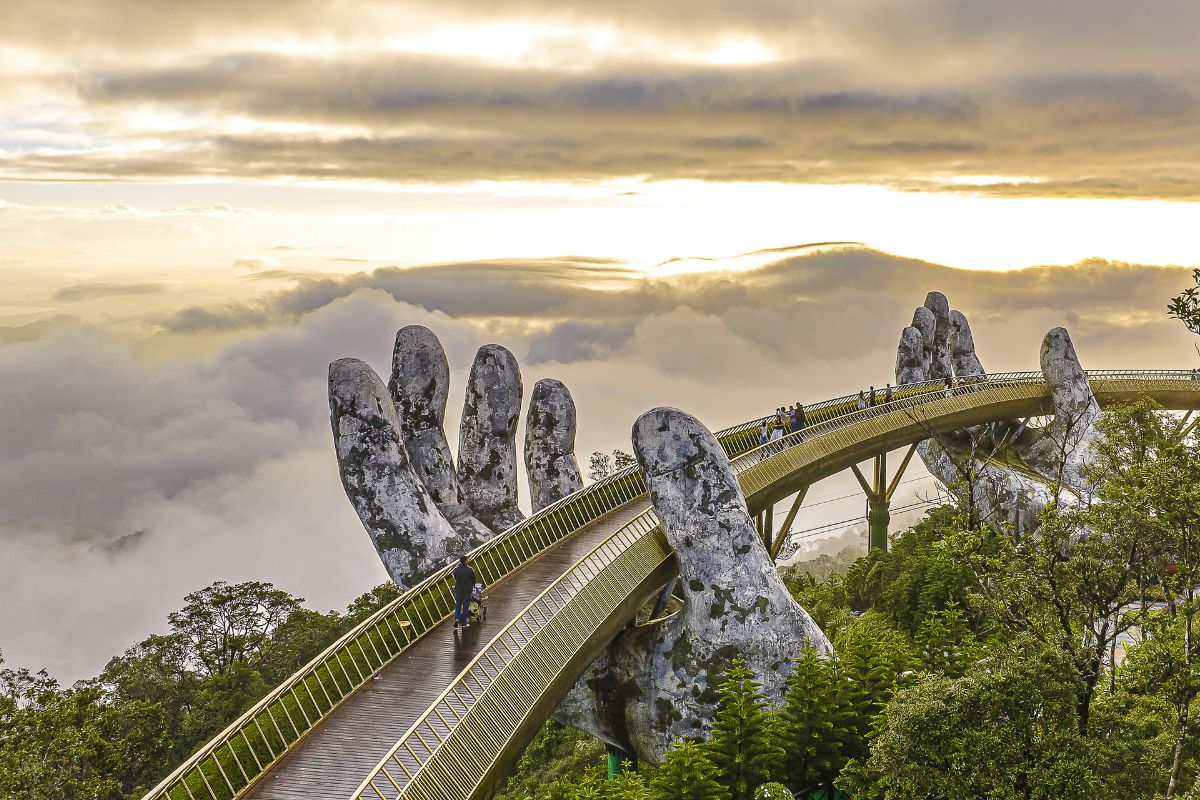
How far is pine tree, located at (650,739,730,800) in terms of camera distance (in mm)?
20141

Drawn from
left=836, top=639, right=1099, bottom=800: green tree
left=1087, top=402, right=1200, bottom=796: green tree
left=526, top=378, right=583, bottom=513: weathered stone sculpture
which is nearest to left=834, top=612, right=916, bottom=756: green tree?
left=836, top=639, right=1099, bottom=800: green tree

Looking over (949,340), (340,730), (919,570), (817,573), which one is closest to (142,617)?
(817,573)

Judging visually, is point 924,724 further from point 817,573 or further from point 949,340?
point 817,573

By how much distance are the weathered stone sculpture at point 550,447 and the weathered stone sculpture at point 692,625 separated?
571 inches

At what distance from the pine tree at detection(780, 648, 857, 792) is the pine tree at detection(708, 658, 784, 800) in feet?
1.37

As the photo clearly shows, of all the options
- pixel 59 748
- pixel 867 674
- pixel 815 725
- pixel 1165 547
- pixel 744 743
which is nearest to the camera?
pixel 1165 547

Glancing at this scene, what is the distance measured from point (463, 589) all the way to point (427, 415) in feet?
53.9

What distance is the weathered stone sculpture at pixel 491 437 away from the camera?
4038 cm

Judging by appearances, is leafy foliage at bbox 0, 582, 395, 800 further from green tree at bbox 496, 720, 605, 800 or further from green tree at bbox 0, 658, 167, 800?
green tree at bbox 496, 720, 605, 800

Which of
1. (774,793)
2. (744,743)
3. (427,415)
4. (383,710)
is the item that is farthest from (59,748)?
(774,793)

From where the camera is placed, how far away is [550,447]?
137ft

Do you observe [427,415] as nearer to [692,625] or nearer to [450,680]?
[692,625]

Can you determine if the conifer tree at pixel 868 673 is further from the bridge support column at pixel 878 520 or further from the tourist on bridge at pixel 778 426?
the bridge support column at pixel 878 520

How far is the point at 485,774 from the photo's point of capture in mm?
17188
